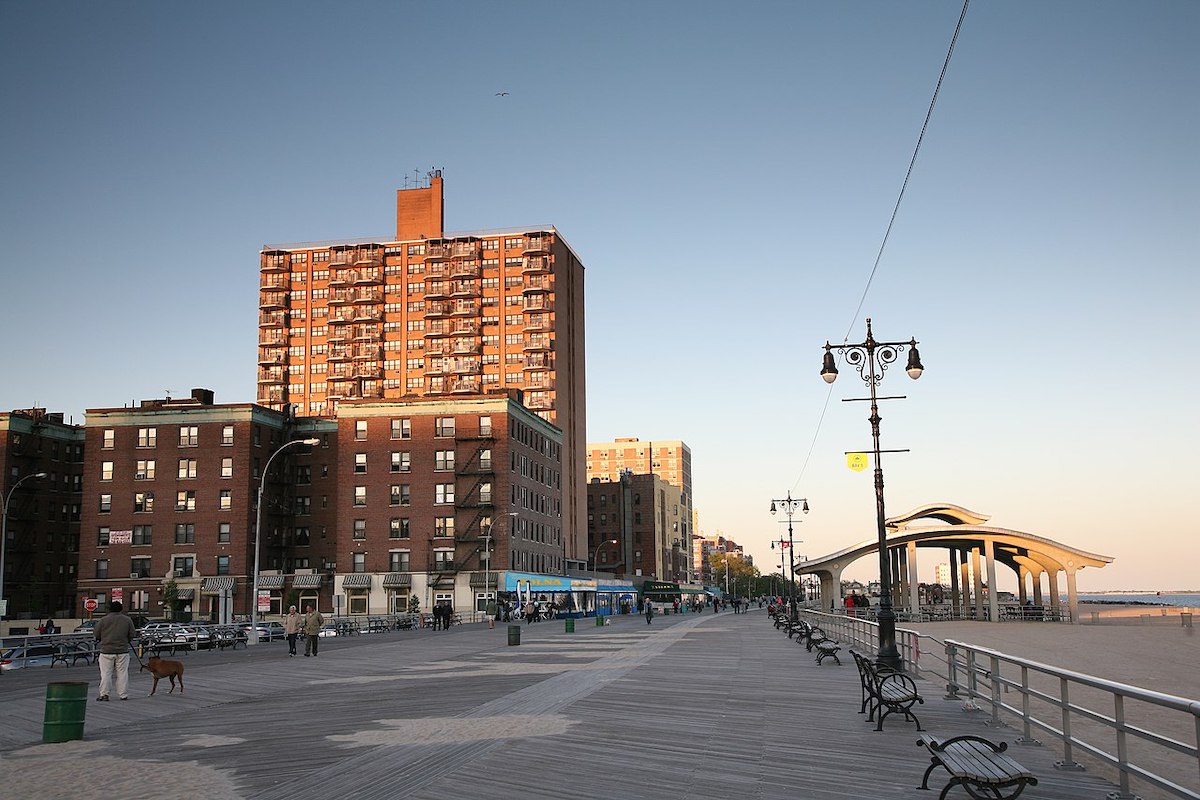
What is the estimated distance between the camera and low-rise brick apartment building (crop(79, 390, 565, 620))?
88375 mm

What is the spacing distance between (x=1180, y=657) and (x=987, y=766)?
99.7 feet

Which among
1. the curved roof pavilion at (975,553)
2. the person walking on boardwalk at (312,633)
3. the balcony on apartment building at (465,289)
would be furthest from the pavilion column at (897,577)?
the balcony on apartment building at (465,289)

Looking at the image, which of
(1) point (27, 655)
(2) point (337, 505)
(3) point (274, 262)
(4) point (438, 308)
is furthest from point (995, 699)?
(3) point (274, 262)

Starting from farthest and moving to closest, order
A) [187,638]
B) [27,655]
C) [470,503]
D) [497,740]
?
[470,503]
[187,638]
[27,655]
[497,740]

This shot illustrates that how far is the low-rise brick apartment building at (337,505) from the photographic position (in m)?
88.4

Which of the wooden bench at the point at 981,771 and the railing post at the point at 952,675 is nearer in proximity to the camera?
the wooden bench at the point at 981,771

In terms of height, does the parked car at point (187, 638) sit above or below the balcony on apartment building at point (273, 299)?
below

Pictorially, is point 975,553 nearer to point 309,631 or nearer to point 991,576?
point 991,576

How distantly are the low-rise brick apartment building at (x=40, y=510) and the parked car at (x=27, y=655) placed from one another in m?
62.2

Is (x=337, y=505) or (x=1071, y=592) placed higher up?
(x=337, y=505)

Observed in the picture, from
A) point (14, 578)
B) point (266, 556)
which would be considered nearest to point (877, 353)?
point (266, 556)

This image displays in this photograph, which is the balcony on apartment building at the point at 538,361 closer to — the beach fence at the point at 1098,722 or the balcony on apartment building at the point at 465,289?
the balcony on apartment building at the point at 465,289

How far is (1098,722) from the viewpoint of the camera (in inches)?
540

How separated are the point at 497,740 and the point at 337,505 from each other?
8421cm
